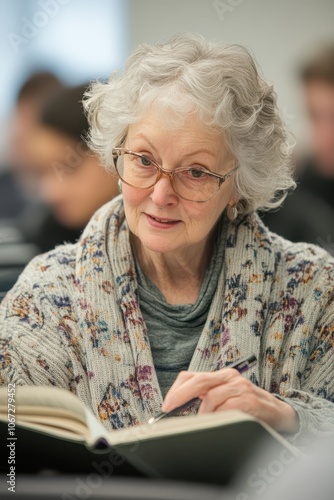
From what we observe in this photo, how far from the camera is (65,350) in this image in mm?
1585

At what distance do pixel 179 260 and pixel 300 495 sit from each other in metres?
1.06

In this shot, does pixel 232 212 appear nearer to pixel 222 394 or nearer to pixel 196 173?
pixel 196 173

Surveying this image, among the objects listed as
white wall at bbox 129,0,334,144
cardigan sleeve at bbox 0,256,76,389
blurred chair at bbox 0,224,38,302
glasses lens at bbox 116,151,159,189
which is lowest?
cardigan sleeve at bbox 0,256,76,389

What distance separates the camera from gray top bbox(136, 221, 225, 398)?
165cm

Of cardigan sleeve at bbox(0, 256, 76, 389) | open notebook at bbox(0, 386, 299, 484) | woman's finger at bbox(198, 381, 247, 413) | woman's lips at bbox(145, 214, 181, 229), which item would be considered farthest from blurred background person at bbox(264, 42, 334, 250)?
open notebook at bbox(0, 386, 299, 484)

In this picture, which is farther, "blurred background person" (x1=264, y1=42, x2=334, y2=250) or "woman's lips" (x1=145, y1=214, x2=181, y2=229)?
"blurred background person" (x1=264, y1=42, x2=334, y2=250)

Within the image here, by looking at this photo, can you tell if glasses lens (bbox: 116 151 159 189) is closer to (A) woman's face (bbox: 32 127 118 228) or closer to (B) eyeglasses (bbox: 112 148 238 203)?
(B) eyeglasses (bbox: 112 148 238 203)

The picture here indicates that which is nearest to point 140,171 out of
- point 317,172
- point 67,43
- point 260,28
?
point 317,172

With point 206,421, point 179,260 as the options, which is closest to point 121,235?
point 179,260

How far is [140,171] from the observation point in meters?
1.58

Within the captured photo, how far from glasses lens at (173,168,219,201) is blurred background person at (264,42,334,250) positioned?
0.83m

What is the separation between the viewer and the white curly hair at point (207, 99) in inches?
61.4

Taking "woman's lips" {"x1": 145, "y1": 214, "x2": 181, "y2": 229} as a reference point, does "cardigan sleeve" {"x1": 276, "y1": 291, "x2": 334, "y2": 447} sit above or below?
below

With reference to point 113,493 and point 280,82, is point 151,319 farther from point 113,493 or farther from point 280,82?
point 280,82
